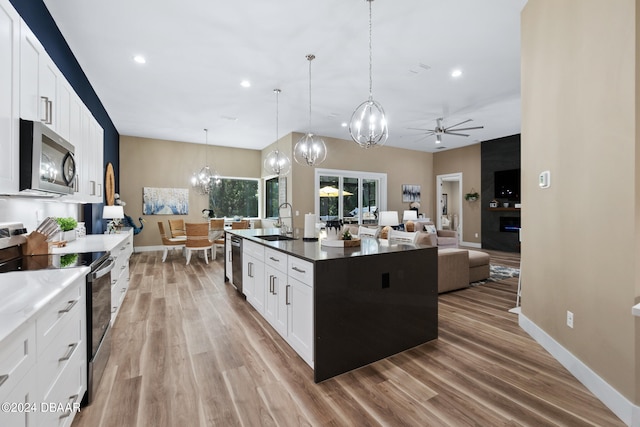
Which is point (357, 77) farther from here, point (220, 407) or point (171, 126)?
point (171, 126)

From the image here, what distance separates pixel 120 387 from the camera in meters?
1.97

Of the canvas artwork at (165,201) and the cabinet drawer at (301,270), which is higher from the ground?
the canvas artwork at (165,201)

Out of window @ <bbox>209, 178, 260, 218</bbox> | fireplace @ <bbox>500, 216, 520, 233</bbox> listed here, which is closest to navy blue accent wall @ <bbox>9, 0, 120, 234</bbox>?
window @ <bbox>209, 178, 260, 218</bbox>

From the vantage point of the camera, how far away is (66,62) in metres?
3.33

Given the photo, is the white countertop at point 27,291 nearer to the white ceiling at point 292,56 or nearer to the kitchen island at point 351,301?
the kitchen island at point 351,301

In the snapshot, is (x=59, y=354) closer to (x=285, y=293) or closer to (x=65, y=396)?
(x=65, y=396)

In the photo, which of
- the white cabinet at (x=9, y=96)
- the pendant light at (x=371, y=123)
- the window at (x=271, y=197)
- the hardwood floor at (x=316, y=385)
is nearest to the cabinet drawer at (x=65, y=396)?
the hardwood floor at (x=316, y=385)

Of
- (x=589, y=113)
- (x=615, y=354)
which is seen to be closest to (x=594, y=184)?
(x=589, y=113)

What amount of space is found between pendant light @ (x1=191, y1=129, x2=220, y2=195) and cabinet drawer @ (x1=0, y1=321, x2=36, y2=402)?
266 inches

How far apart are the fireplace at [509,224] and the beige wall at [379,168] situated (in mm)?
2287

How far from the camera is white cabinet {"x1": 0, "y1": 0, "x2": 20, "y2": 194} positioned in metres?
1.49

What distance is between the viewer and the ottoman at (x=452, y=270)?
4.00 metres

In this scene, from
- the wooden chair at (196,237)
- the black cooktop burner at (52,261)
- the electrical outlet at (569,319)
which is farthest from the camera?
the wooden chair at (196,237)

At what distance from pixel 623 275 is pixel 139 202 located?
9037 mm
